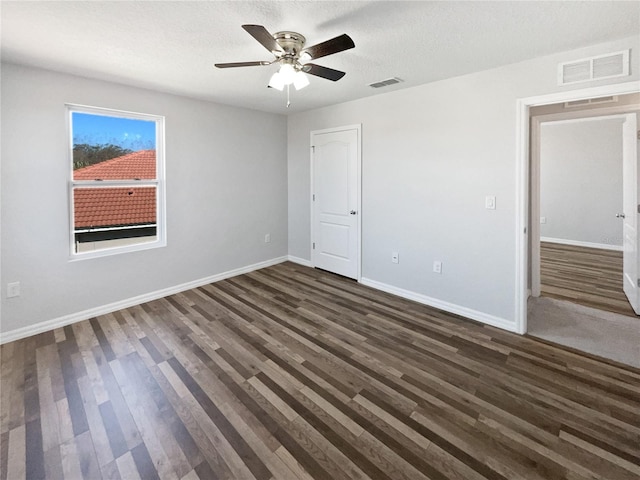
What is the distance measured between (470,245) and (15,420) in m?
3.87

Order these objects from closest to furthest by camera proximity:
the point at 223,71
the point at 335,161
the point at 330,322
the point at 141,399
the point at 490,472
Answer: the point at 490,472 → the point at 141,399 → the point at 223,71 → the point at 330,322 → the point at 335,161

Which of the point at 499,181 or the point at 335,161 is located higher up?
the point at 335,161

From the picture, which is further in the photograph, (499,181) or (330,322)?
(330,322)

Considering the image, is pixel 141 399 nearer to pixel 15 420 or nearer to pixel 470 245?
pixel 15 420

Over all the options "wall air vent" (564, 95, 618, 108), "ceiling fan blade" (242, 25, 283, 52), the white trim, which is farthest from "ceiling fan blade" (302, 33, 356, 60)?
the white trim

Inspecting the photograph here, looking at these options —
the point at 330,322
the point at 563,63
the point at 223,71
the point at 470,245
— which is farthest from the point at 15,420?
the point at 563,63

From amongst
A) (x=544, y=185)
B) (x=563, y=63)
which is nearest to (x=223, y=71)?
(x=563, y=63)

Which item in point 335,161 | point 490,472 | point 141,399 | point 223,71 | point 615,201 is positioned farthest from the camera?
point 615,201

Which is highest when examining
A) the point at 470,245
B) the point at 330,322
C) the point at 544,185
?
the point at 544,185

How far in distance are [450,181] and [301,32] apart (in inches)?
83.0

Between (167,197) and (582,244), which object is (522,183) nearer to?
(167,197)

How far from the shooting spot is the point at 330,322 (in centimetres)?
321

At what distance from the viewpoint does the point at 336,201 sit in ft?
15.1

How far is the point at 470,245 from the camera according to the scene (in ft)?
10.7
